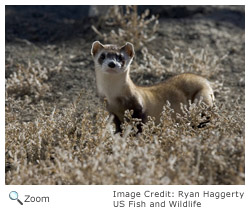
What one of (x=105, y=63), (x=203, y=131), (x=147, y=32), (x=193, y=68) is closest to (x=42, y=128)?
(x=105, y=63)

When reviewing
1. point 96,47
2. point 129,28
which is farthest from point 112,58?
point 129,28

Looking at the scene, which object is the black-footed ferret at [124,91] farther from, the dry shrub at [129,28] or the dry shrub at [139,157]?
the dry shrub at [129,28]

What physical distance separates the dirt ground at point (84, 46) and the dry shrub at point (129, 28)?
158mm

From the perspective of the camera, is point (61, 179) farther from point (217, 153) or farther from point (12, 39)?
point (12, 39)

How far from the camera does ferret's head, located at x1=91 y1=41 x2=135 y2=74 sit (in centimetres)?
380

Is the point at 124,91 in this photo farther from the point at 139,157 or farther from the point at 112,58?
the point at 139,157

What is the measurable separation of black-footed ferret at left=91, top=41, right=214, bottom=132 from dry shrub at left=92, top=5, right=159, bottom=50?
1.49 metres

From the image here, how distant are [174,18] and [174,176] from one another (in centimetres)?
447

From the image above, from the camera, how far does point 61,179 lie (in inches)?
117

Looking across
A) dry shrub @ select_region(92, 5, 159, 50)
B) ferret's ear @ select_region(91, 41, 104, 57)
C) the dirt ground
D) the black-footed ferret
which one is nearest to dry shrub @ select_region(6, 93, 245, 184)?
the black-footed ferret

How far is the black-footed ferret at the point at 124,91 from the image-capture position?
3.92 meters
